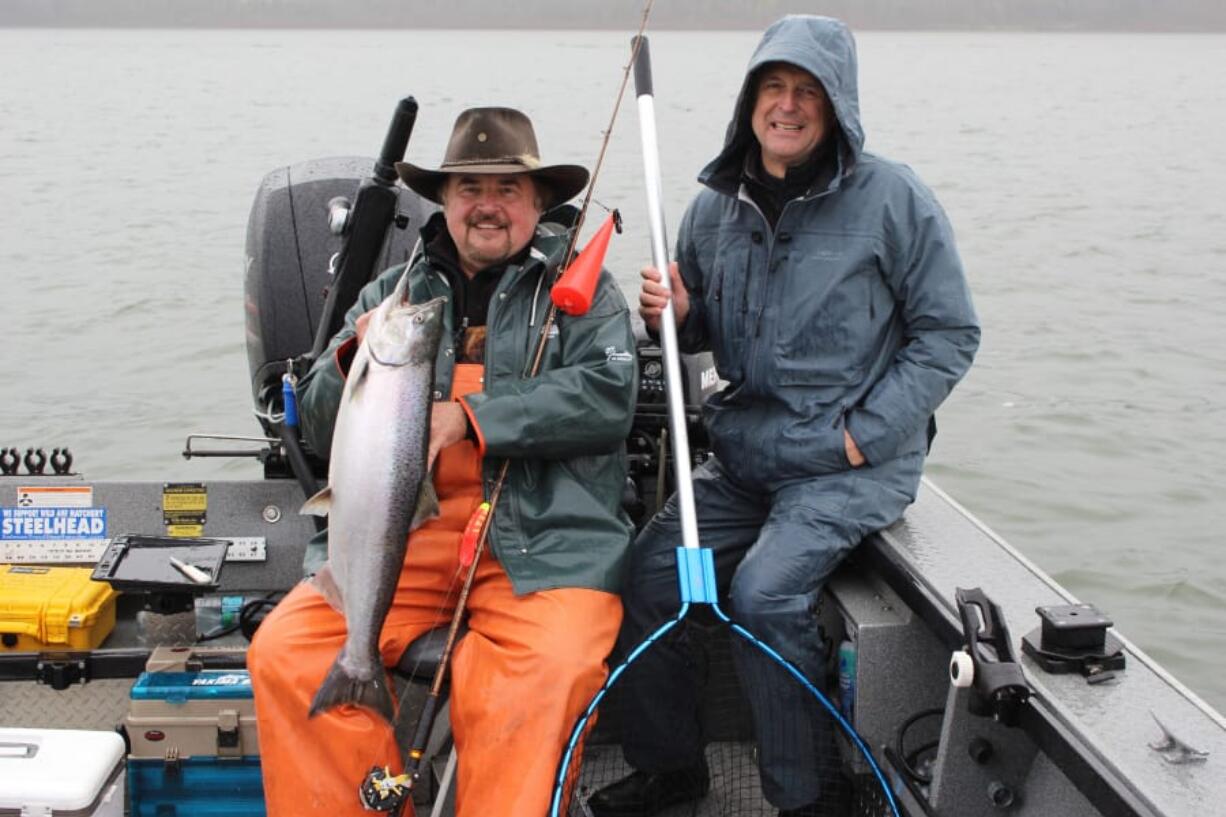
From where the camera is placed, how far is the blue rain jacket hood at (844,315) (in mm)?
3588

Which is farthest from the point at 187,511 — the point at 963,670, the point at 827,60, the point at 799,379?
the point at 963,670

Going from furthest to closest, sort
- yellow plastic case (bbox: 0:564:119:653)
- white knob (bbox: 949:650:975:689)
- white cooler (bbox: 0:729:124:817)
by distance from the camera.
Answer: yellow plastic case (bbox: 0:564:119:653), white cooler (bbox: 0:729:124:817), white knob (bbox: 949:650:975:689)

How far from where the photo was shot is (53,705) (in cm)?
415

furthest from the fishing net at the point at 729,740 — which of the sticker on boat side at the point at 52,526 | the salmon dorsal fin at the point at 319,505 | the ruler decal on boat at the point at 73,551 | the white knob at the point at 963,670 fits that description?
the sticker on boat side at the point at 52,526

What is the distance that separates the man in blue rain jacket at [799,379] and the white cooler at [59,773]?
1285mm

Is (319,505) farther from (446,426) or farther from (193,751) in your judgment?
(193,751)

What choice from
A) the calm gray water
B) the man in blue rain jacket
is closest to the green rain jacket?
the man in blue rain jacket

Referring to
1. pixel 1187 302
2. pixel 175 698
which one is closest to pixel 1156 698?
pixel 175 698

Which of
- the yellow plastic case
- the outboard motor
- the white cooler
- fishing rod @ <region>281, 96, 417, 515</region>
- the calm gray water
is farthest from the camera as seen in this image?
the calm gray water

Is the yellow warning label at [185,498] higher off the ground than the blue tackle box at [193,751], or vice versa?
the yellow warning label at [185,498]

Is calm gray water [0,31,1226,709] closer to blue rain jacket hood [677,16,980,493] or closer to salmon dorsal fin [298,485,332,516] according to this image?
blue rain jacket hood [677,16,980,493]

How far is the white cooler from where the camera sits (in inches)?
119

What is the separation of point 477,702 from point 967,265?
43.2 feet

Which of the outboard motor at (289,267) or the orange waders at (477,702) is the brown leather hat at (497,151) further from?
the outboard motor at (289,267)
